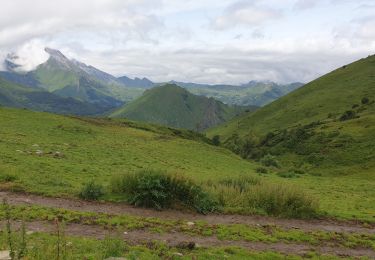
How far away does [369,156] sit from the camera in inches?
2923

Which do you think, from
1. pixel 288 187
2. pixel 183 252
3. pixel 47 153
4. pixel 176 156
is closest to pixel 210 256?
pixel 183 252

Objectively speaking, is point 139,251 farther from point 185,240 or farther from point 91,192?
point 91,192

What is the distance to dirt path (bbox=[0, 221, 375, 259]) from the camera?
15.3 meters

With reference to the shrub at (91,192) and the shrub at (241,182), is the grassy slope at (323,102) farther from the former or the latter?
the shrub at (91,192)

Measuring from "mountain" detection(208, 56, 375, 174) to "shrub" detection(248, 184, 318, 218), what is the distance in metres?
49.7

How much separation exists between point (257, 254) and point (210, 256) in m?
2.00

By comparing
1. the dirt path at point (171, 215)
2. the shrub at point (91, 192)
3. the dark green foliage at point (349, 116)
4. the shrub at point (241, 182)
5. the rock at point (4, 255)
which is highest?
the dark green foliage at point (349, 116)

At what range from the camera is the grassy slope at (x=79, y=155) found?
2640 centimetres

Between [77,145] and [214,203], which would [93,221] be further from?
[77,145]

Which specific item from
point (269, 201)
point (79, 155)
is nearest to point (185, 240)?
point (269, 201)

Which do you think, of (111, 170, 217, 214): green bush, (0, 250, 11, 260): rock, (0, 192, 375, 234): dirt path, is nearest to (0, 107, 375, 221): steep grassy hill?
(111, 170, 217, 214): green bush

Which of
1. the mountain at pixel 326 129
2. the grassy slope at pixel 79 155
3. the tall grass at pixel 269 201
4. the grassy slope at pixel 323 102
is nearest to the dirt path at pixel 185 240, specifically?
the tall grass at pixel 269 201

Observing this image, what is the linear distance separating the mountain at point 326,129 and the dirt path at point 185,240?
5642cm

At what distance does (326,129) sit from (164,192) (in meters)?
94.7
